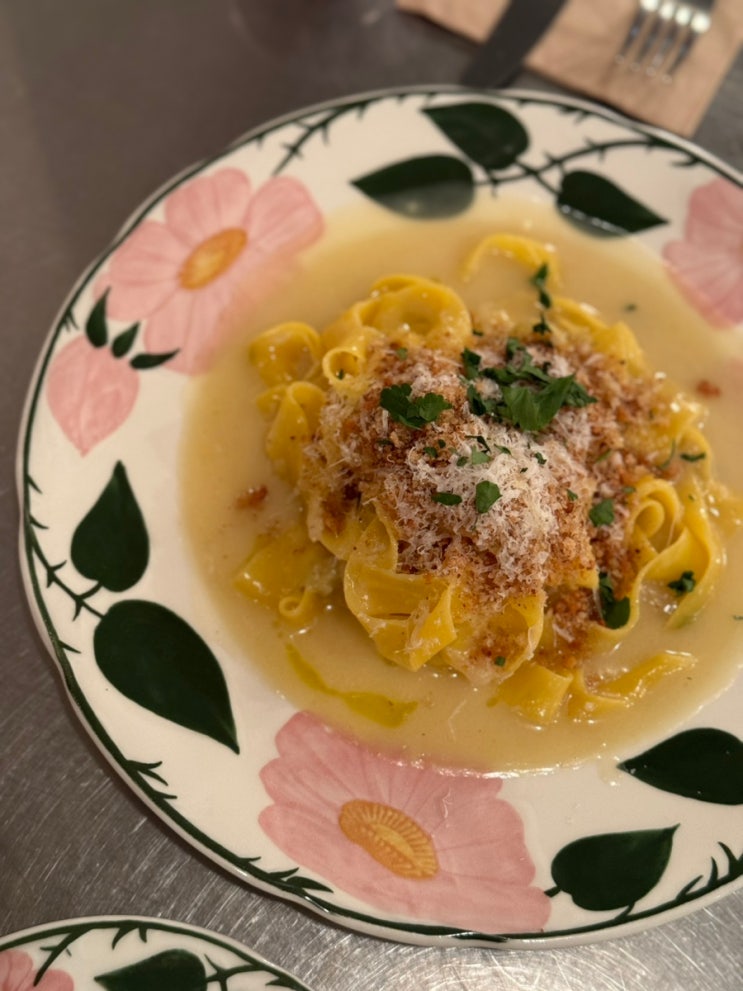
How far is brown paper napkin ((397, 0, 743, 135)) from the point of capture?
13.3 ft

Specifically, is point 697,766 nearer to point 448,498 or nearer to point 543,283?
point 448,498

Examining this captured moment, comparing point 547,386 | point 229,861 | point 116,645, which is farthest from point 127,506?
point 547,386

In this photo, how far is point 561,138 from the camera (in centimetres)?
355

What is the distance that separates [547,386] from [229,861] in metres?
1.90

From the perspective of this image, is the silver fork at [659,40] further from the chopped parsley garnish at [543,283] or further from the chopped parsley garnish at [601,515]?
the chopped parsley garnish at [601,515]

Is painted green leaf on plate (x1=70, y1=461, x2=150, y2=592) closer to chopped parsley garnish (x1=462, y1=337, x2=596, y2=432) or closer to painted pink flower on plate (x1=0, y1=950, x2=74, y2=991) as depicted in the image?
painted pink flower on plate (x1=0, y1=950, x2=74, y2=991)

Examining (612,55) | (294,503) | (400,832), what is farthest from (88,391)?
(612,55)

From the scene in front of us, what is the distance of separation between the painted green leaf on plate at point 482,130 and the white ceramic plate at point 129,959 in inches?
127

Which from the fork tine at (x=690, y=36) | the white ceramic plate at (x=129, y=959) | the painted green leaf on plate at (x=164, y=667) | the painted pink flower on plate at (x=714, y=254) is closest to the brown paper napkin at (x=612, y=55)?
the fork tine at (x=690, y=36)

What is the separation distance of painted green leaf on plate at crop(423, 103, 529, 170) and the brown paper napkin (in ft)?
2.81

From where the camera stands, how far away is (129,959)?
2.47 metres

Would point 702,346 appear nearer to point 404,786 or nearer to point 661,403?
point 661,403

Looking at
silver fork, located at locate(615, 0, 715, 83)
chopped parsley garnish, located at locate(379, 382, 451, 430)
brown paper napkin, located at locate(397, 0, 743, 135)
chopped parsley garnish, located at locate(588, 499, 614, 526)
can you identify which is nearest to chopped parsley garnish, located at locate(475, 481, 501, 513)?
chopped parsley garnish, located at locate(379, 382, 451, 430)

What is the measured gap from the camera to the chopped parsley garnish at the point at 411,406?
273cm
